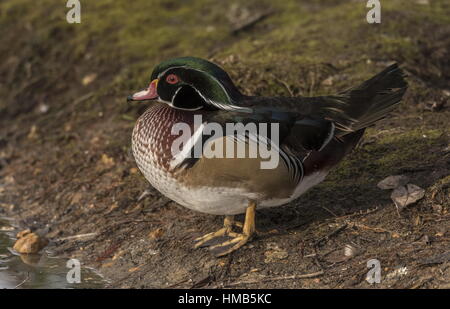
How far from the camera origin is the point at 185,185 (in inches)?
163

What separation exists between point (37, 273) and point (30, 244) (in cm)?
35

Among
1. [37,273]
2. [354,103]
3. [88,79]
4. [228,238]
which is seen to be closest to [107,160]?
[37,273]

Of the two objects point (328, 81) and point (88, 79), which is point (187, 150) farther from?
point (88, 79)

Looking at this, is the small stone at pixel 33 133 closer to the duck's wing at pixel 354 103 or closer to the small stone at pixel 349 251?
the duck's wing at pixel 354 103

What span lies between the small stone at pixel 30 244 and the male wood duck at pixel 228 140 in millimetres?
1078

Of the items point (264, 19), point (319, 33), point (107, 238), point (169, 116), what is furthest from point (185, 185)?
point (264, 19)

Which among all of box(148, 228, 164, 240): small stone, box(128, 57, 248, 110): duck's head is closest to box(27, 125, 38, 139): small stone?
box(148, 228, 164, 240): small stone

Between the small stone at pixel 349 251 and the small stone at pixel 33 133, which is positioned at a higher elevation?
the small stone at pixel 33 133

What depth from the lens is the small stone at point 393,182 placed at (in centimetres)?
477

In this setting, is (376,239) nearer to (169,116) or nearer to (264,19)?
(169,116)

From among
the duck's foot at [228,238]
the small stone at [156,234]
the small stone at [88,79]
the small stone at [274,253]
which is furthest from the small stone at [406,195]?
the small stone at [88,79]

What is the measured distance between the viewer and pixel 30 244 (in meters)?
4.89

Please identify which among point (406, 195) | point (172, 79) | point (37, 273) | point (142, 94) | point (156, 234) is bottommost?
point (37, 273)
